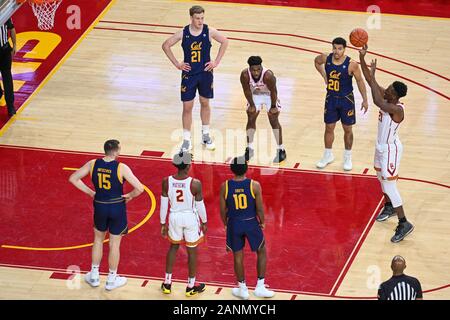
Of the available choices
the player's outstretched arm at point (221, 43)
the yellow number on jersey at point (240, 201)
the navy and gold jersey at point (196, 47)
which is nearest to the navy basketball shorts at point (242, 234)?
the yellow number on jersey at point (240, 201)

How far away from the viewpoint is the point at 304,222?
16797 millimetres

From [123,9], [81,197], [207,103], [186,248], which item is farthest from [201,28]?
[123,9]

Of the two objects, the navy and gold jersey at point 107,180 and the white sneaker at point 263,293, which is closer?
the navy and gold jersey at point 107,180

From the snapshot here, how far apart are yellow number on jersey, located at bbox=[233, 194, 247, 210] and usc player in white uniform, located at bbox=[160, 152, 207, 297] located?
0.45m

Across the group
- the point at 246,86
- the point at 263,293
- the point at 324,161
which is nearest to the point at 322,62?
the point at 246,86

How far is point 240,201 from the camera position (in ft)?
47.2

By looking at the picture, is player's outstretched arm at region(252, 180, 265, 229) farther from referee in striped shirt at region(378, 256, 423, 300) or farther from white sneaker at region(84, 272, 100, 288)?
white sneaker at region(84, 272, 100, 288)

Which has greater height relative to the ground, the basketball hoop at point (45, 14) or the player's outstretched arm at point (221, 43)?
the player's outstretched arm at point (221, 43)

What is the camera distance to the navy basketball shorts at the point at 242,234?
572 inches

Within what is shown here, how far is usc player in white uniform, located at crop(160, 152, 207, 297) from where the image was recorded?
14508 millimetres

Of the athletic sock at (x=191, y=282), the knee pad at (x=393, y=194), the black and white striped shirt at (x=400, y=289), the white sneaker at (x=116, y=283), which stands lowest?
the white sneaker at (x=116, y=283)

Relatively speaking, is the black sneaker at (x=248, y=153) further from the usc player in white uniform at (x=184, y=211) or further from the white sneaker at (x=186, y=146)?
the usc player in white uniform at (x=184, y=211)

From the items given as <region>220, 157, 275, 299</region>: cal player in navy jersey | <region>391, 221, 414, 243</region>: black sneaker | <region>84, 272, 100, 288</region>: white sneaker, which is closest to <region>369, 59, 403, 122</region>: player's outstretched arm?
<region>391, 221, 414, 243</region>: black sneaker

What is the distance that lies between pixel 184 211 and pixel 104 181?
103 cm
